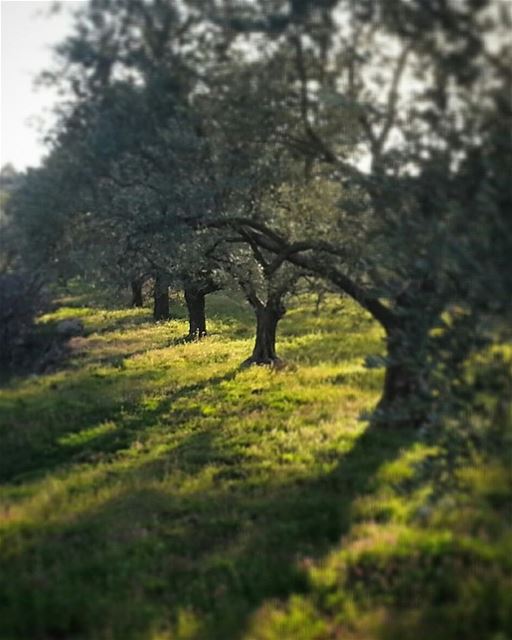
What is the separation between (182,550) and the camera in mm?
12234

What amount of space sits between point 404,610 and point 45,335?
41.7 m

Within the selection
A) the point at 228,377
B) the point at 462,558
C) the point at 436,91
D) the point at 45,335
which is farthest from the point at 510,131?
the point at 45,335

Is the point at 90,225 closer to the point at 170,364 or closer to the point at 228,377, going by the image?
the point at 228,377

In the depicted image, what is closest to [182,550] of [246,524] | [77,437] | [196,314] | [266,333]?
[246,524]

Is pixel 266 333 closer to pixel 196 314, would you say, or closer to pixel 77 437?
Result: pixel 196 314

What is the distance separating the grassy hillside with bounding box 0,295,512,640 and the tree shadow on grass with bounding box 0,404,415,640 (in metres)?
0.04

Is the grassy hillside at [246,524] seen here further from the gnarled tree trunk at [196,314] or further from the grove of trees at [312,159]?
the gnarled tree trunk at [196,314]

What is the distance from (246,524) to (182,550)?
1.34 m

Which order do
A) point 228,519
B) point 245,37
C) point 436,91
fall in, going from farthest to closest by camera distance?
1. point 245,37
2. point 228,519
3. point 436,91

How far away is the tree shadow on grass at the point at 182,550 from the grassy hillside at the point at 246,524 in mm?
36

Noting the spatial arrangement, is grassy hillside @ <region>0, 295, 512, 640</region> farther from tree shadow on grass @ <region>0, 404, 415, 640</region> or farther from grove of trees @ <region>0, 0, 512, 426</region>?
grove of trees @ <region>0, 0, 512, 426</region>

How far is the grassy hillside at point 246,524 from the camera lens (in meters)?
9.35

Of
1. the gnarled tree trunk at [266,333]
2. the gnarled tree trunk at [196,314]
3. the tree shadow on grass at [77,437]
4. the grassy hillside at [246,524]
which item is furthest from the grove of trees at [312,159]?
the gnarled tree trunk at [196,314]

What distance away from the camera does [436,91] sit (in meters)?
10.9
